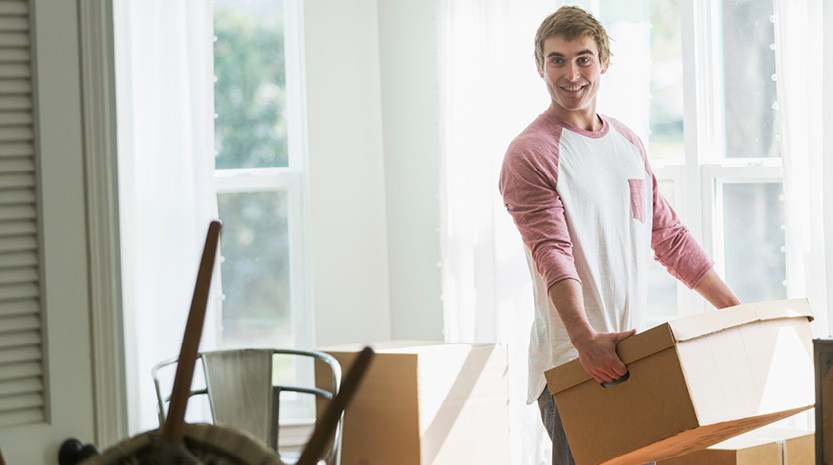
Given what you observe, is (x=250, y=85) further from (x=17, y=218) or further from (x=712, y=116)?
(x=17, y=218)

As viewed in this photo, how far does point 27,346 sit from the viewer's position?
0.88 meters

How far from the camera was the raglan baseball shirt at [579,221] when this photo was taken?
151 cm

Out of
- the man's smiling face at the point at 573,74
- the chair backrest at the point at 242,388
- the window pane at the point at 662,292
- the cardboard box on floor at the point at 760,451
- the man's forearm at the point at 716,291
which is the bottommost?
the cardboard box on floor at the point at 760,451

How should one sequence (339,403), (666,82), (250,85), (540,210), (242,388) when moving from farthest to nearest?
(250,85)
(666,82)
(242,388)
(540,210)
(339,403)

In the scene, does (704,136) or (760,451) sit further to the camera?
(704,136)

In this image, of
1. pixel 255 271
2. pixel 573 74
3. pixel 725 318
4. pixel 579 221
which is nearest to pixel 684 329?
pixel 725 318

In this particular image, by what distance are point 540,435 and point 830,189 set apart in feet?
4.07

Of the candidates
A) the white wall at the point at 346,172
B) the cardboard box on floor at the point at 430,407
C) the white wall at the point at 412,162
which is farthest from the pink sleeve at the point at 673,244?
the white wall at the point at 346,172

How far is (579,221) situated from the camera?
1543 millimetres

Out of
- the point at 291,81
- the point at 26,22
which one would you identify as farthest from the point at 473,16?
the point at 26,22

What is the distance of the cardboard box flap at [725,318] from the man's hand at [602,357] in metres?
0.11

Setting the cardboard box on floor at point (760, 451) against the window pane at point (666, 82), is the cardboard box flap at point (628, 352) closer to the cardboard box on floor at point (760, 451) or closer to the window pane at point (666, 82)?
the cardboard box on floor at point (760, 451)

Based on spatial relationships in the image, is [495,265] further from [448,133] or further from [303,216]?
[303,216]

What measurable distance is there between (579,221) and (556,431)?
1.37ft
